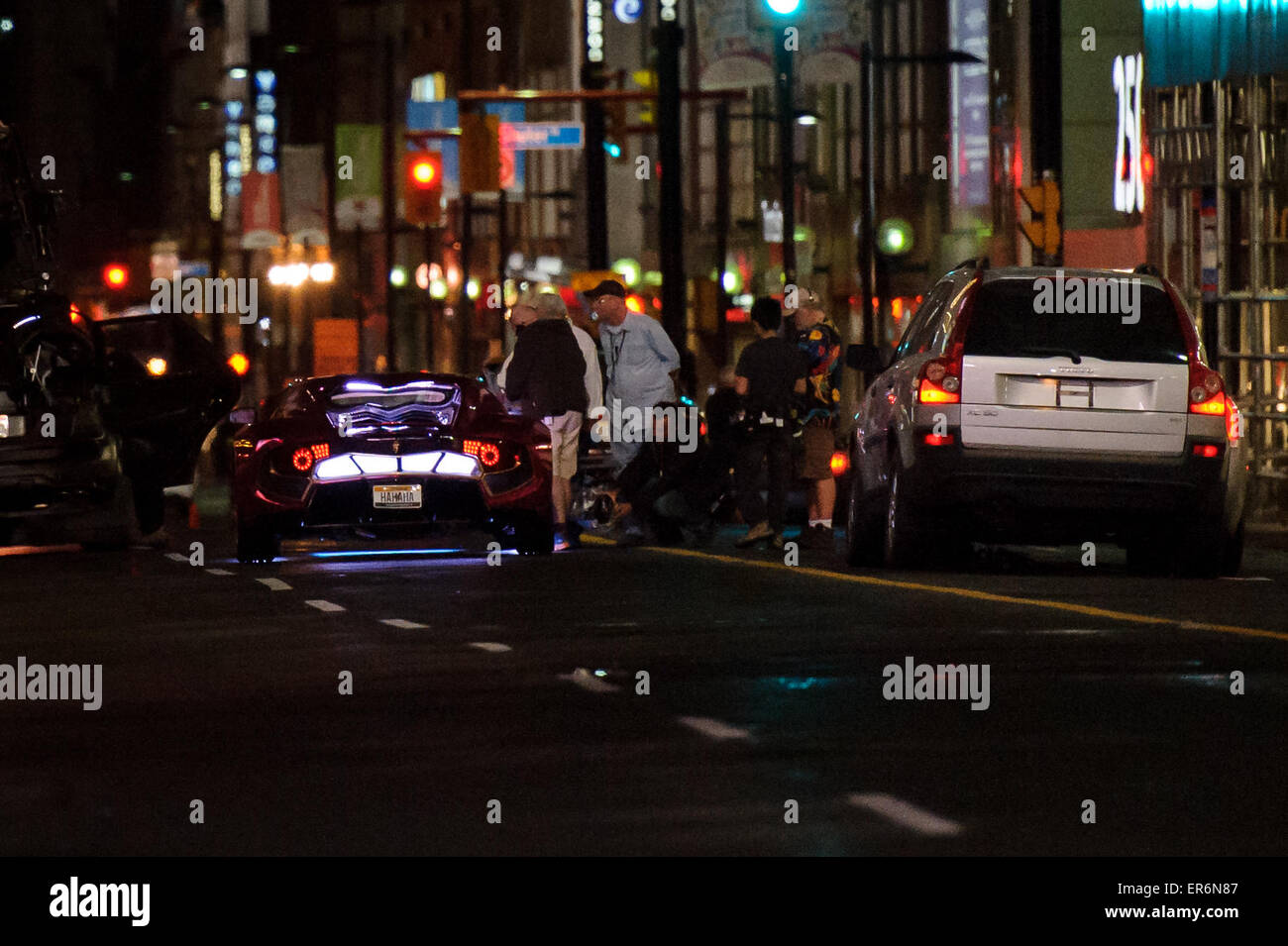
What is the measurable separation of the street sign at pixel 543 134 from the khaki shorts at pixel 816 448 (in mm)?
19162

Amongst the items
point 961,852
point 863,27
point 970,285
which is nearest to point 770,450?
point 970,285

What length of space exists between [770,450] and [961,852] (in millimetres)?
13653

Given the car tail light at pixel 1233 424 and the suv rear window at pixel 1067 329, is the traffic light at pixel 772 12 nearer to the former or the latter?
the suv rear window at pixel 1067 329

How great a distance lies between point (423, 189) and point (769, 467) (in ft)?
85.8

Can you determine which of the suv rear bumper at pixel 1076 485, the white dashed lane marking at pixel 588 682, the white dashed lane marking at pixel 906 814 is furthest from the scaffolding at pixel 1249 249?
the white dashed lane marking at pixel 906 814

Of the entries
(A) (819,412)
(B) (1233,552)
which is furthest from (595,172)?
(B) (1233,552)

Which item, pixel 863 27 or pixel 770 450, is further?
pixel 863 27

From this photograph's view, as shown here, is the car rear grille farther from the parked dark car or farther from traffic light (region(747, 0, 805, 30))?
traffic light (region(747, 0, 805, 30))

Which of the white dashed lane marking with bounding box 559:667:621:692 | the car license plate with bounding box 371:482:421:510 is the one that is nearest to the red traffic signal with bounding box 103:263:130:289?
the car license plate with bounding box 371:482:421:510

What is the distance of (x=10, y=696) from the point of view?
1234 cm

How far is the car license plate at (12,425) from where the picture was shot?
22.3 meters

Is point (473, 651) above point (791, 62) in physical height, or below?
below

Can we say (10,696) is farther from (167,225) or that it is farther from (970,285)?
(167,225)
